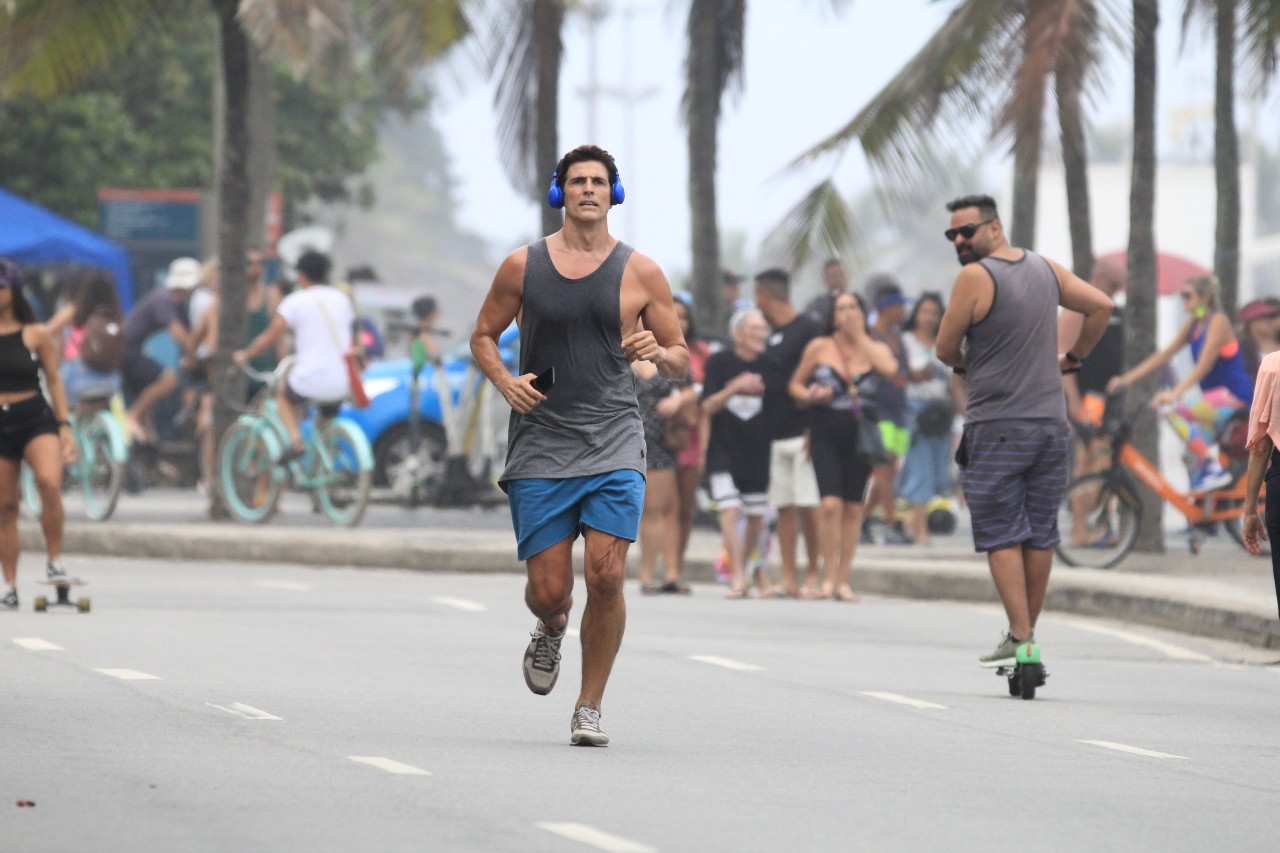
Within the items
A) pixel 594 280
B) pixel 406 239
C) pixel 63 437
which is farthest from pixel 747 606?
pixel 406 239

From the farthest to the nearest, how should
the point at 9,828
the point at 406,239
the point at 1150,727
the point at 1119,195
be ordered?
the point at 406,239 → the point at 1119,195 → the point at 1150,727 → the point at 9,828

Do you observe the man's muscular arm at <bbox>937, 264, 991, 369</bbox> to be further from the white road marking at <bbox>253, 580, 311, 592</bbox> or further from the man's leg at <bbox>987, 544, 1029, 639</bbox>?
the white road marking at <bbox>253, 580, 311, 592</bbox>

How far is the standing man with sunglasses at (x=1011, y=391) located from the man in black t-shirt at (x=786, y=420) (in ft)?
15.8

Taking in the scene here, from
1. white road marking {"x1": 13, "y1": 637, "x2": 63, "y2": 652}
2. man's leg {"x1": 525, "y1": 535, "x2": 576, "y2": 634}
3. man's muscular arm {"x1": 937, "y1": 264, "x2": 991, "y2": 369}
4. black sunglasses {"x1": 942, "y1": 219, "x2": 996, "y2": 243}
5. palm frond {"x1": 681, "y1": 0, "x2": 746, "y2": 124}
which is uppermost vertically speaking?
palm frond {"x1": 681, "y1": 0, "x2": 746, "y2": 124}

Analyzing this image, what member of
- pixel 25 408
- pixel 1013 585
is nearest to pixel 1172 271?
pixel 25 408

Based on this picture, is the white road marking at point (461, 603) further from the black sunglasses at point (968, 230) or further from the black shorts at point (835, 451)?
the black sunglasses at point (968, 230)

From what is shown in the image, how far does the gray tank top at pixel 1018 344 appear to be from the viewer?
10.5 metres

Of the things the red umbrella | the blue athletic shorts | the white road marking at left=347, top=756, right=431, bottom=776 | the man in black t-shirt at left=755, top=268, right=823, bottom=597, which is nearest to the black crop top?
the man in black t-shirt at left=755, top=268, right=823, bottom=597

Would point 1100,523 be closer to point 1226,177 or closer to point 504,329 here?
point 1226,177

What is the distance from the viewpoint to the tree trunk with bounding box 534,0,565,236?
2181cm

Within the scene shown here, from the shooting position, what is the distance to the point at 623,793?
7.41 meters

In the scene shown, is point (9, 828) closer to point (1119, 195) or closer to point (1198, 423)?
point (1198, 423)

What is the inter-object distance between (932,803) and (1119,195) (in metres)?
65.1

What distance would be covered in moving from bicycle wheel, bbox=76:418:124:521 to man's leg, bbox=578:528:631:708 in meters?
12.1
